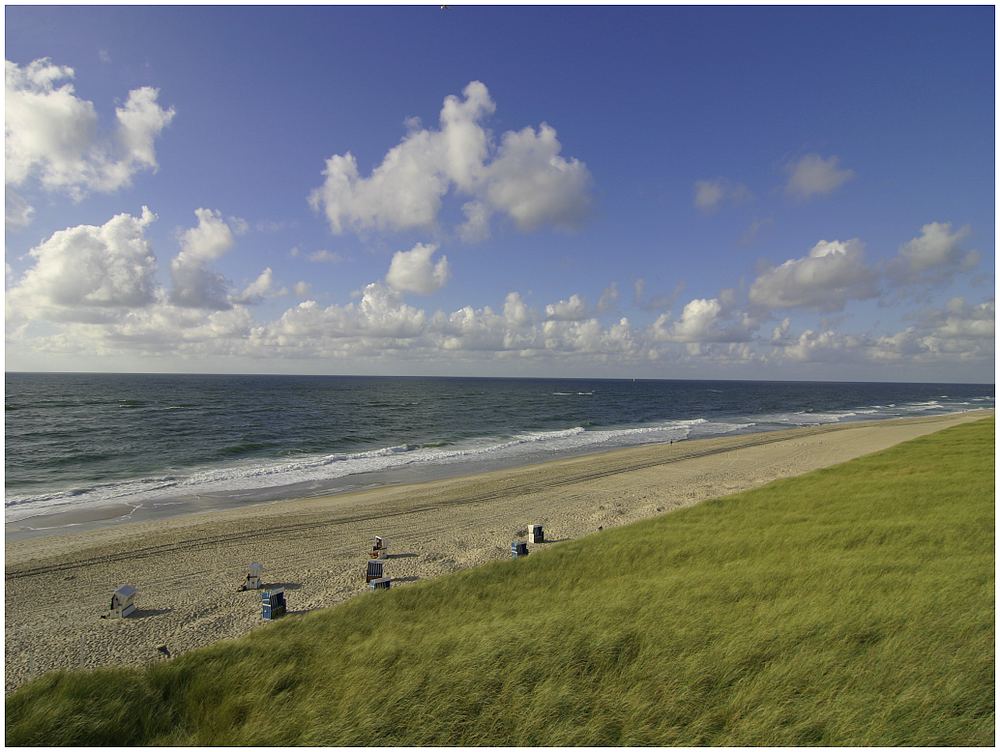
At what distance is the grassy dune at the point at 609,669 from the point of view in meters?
6.18

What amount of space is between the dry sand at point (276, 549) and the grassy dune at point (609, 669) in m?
3.36

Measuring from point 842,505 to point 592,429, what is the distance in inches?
1785

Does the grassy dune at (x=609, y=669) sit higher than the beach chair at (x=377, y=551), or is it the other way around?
the grassy dune at (x=609, y=669)

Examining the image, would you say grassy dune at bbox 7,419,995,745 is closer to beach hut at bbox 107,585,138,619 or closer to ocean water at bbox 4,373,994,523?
beach hut at bbox 107,585,138,619

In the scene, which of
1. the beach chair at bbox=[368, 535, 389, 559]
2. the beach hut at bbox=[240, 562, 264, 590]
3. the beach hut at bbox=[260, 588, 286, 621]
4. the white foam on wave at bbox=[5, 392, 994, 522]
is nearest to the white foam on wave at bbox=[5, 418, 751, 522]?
the white foam on wave at bbox=[5, 392, 994, 522]

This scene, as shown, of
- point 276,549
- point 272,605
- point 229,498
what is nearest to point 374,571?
point 272,605

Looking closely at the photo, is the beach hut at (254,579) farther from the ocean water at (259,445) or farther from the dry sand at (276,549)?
the ocean water at (259,445)

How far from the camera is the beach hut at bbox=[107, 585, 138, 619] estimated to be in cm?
1198

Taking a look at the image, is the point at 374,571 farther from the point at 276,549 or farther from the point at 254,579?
the point at 276,549

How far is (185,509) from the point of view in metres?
23.4

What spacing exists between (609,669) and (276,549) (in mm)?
13608

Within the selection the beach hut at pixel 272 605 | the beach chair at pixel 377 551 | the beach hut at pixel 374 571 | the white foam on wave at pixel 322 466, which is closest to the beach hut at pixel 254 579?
the beach hut at pixel 272 605

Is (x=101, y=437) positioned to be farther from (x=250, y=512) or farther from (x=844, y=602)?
(x=844, y=602)

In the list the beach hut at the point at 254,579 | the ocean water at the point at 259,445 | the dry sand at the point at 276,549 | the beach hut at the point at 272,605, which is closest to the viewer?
the dry sand at the point at 276,549
